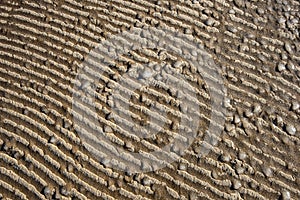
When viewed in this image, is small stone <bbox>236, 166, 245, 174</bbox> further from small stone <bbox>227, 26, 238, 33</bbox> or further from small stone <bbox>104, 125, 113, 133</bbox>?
small stone <bbox>227, 26, 238, 33</bbox>

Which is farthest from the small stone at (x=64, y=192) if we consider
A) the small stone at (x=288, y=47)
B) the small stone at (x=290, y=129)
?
the small stone at (x=288, y=47)

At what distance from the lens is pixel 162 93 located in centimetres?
172

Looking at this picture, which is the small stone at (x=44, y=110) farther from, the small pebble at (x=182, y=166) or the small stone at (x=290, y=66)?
the small stone at (x=290, y=66)

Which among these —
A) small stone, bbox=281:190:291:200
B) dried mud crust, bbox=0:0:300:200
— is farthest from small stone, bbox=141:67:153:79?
small stone, bbox=281:190:291:200

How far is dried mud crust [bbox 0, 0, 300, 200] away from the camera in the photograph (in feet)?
5.04

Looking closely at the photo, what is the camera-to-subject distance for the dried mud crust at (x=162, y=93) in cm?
154

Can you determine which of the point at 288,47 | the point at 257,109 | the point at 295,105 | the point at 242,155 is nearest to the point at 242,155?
the point at 242,155

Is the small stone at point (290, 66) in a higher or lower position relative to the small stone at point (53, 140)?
higher

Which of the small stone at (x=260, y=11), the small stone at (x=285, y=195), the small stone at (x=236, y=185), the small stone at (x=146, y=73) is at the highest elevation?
the small stone at (x=260, y=11)

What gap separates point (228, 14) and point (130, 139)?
74 cm

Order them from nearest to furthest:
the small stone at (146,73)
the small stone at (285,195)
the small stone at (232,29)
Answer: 1. the small stone at (285,195)
2. the small stone at (146,73)
3. the small stone at (232,29)

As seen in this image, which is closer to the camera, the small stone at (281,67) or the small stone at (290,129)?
the small stone at (290,129)

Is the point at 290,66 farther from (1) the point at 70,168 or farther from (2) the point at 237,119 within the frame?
(1) the point at 70,168

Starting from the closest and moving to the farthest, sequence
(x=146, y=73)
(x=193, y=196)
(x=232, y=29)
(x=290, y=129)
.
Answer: (x=193, y=196) < (x=290, y=129) < (x=146, y=73) < (x=232, y=29)
